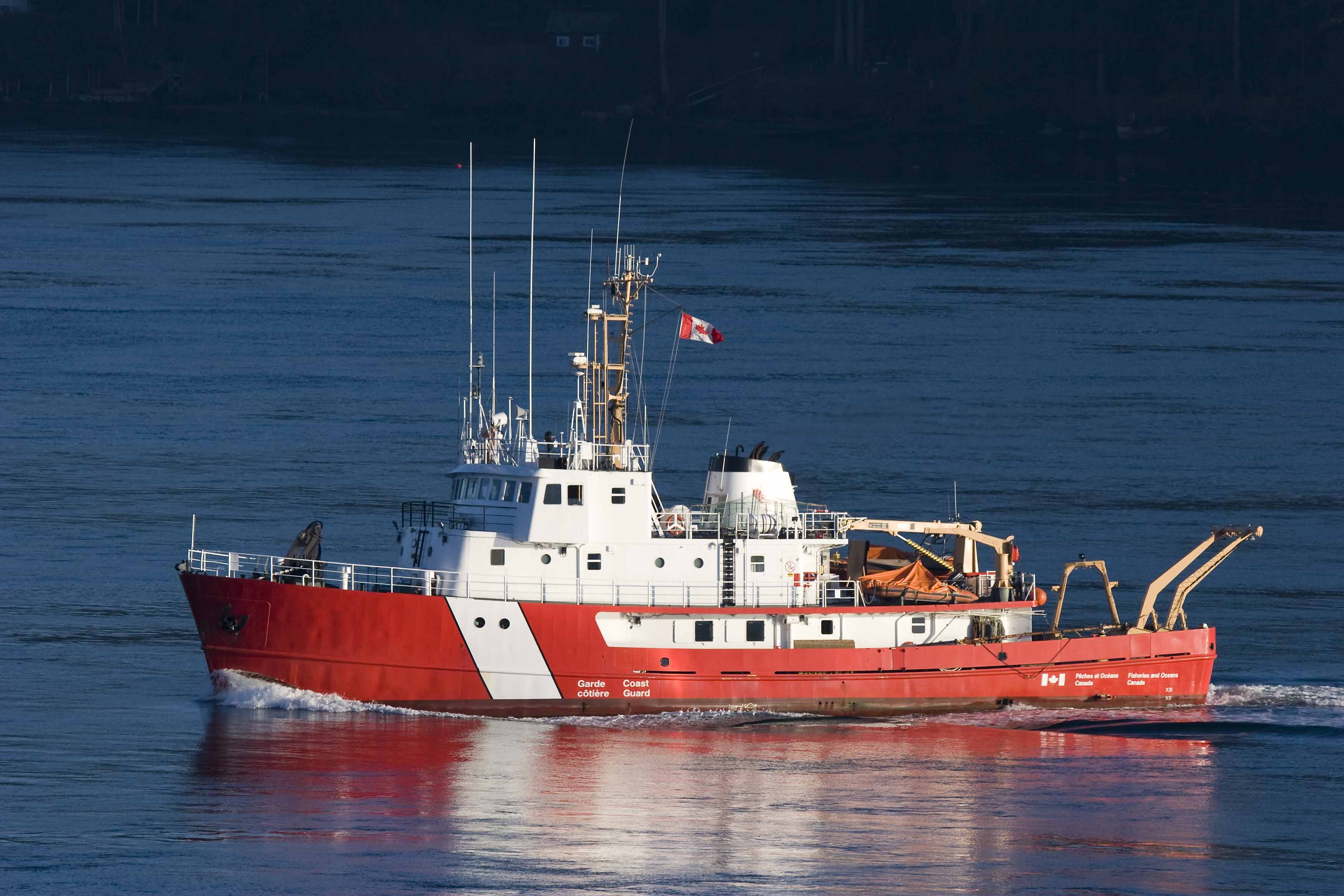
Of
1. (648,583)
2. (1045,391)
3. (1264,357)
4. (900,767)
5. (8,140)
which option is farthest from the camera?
(8,140)

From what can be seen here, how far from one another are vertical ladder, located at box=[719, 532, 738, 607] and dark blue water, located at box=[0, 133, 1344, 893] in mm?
1906

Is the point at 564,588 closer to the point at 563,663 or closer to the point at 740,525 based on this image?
the point at 563,663

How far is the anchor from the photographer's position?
120 ft

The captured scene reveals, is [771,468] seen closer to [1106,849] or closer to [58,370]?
[1106,849]

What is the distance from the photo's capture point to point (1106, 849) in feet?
102

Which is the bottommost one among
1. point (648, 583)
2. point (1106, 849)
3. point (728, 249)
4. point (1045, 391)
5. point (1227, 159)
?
point (1106, 849)

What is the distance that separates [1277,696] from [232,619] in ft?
57.3

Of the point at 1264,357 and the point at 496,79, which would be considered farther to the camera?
the point at 496,79

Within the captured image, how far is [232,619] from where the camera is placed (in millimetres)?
36562

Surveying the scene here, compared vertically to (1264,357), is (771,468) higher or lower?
lower

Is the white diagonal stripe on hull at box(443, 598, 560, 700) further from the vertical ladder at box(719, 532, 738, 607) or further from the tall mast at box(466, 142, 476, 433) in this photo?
the tall mast at box(466, 142, 476, 433)

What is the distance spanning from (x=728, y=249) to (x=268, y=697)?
214 feet

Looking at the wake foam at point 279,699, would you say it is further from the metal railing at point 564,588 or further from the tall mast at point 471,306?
the tall mast at point 471,306

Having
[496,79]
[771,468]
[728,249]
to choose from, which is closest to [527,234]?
[728,249]
